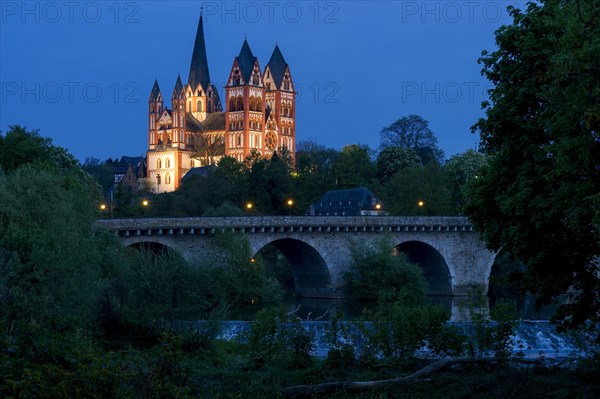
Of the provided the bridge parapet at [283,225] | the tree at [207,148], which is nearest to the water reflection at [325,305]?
the bridge parapet at [283,225]

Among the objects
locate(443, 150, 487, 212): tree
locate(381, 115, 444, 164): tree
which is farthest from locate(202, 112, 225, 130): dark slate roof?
locate(443, 150, 487, 212): tree

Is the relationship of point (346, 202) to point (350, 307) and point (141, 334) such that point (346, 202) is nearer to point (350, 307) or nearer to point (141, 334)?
point (350, 307)

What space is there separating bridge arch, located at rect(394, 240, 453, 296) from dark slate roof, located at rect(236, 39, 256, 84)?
92.3 m

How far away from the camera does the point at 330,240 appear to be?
63.7m

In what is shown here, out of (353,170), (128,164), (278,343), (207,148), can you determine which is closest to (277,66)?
(207,148)

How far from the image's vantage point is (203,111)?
6742 inches

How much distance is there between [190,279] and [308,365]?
326 inches

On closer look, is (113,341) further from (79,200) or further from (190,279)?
(79,200)

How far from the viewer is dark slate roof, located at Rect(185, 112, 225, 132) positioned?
6521 inches

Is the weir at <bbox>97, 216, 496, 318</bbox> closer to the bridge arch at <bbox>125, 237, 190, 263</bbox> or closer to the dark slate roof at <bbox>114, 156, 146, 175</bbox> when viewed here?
the bridge arch at <bbox>125, 237, 190, 263</bbox>

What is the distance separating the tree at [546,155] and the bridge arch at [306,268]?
123 ft

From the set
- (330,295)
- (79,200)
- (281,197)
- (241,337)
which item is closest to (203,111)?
(281,197)

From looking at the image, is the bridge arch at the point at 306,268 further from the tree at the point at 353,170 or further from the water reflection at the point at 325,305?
the tree at the point at 353,170

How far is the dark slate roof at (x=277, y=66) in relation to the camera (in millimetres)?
167125
